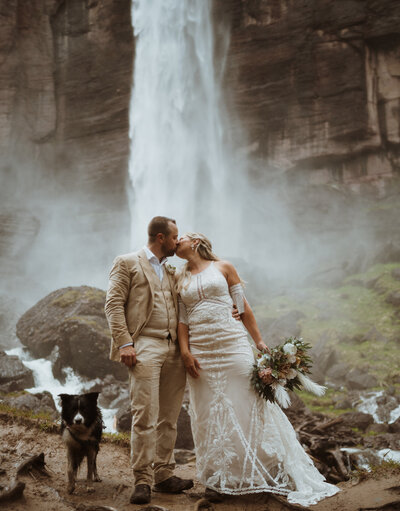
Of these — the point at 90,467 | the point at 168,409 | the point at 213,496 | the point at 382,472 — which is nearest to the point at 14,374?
the point at 90,467

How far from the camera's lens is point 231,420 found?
3744 mm

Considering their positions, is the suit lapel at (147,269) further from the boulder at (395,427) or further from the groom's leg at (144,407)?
the boulder at (395,427)

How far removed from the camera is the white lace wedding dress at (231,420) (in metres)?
3.58

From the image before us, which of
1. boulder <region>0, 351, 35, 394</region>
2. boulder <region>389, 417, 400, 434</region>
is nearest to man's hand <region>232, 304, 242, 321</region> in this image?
boulder <region>389, 417, 400, 434</region>

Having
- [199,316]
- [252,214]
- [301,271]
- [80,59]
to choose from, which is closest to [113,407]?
[199,316]

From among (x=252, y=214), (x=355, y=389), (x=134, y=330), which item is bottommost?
(x=355, y=389)

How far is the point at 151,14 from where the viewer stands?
2864 centimetres

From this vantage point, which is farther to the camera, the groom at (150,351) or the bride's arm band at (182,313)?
the bride's arm band at (182,313)

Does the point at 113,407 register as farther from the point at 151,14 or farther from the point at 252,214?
the point at 151,14

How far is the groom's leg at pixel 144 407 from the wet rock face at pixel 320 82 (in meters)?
25.4

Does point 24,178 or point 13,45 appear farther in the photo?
point 24,178

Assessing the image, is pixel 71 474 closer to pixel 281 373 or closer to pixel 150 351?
pixel 150 351

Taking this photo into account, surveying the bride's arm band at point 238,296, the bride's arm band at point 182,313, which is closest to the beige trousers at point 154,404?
the bride's arm band at point 182,313

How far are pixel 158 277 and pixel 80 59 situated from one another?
2979cm
